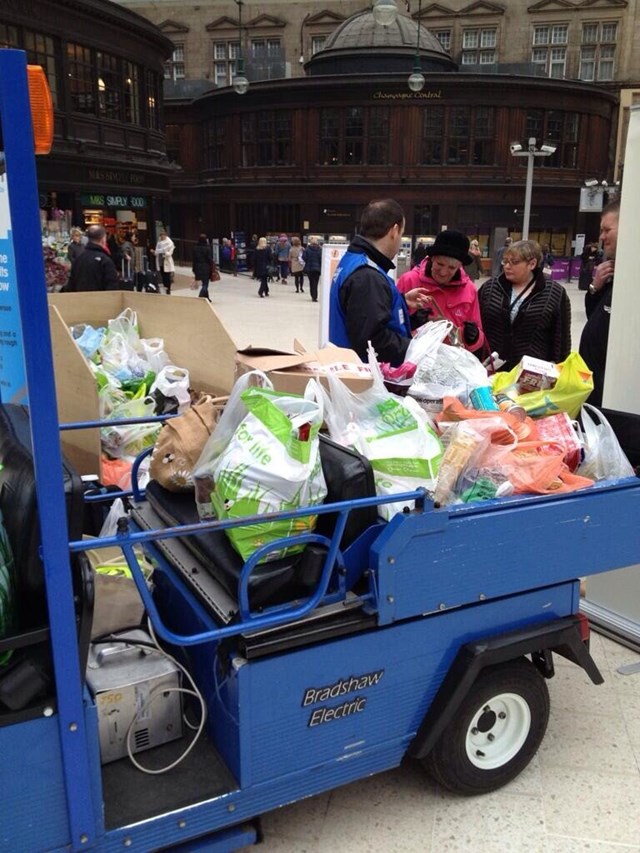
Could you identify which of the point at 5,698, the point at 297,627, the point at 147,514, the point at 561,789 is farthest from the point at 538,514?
the point at 5,698

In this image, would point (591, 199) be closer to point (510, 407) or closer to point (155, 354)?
point (155, 354)

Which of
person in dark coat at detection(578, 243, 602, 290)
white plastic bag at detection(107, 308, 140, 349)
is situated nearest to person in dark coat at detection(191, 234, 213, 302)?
person in dark coat at detection(578, 243, 602, 290)

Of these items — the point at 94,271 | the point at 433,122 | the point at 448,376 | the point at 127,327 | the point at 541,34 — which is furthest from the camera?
the point at 541,34

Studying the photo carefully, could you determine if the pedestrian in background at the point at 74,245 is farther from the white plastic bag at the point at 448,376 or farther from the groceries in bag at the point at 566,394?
the groceries in bag at the point at 566,394

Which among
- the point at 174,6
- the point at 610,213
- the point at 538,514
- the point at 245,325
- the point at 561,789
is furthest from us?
the point at 174,6

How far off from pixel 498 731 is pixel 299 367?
1.55 metres

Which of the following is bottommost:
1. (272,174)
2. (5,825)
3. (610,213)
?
(5,825)

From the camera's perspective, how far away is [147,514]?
2.84 meters

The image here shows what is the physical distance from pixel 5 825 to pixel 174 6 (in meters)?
45.5

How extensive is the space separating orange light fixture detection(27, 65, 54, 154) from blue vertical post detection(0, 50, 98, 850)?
0.20ft

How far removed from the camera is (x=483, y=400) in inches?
117

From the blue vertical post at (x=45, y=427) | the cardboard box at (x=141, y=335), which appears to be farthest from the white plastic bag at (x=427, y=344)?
the blue vertical post at (x=45, y=427)

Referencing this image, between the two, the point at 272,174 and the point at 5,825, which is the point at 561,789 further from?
the point at 272,174

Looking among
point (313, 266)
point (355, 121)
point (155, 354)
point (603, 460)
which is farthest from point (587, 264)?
point (603, 460)
